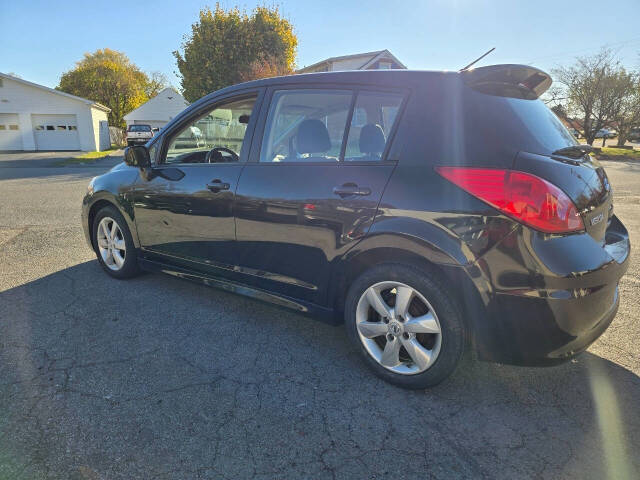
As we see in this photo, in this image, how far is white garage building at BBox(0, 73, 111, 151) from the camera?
28.3m

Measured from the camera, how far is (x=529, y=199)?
1.97 metres

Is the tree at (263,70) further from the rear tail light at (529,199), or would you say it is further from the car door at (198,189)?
the rear tail light at (529,199)

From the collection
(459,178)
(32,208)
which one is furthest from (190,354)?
(32,208)

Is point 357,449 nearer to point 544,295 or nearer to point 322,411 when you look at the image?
point 322,411

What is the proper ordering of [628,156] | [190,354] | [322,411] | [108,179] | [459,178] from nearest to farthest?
[459,178]
[322,411]
[190,354]
[108,179]
[628,156]

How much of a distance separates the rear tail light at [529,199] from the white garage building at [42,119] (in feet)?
110

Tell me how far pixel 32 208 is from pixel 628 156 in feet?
104

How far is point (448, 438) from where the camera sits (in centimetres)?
207

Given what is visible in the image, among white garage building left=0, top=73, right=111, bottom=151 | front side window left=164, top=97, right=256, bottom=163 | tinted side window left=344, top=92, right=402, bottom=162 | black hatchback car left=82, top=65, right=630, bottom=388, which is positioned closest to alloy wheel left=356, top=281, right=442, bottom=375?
black hatchback car left=82, top=65, right=630, bottom=388

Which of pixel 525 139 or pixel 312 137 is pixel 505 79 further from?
pixel 312 137

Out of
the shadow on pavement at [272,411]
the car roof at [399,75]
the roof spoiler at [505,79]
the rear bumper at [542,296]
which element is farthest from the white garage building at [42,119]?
the rear bumper at [542,296]

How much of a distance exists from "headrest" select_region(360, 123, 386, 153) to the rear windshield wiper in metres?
0.92

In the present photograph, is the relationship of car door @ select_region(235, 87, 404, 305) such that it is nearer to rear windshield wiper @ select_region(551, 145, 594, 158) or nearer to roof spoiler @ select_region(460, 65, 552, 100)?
roof spoiler @ select_region(460, 65, 552, 100)

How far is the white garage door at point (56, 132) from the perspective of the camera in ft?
95.8
